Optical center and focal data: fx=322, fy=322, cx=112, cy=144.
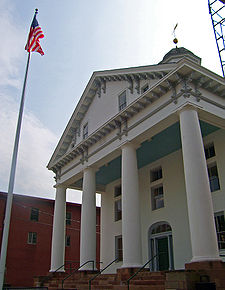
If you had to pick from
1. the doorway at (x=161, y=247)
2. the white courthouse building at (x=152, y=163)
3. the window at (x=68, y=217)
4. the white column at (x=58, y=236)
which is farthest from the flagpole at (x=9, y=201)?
the window at (x=68, y=217)

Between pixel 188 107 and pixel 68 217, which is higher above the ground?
pixel 188 107

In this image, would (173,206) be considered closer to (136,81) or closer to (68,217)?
(136,81)

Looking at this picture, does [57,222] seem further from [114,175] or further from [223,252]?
[223,252]

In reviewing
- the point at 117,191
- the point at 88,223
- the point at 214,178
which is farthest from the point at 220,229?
the point at 117,191

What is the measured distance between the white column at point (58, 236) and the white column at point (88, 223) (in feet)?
12.3

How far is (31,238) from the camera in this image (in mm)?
33781

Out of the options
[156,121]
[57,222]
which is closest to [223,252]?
[156,121]

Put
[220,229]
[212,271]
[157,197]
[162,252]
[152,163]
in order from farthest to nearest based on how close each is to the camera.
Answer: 1. [152,163]
2. [157,197]
3. [162,252]
4. [220,229]
5. [212,271]

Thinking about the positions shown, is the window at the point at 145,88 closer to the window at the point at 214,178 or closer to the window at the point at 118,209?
the window at the point at 214,178

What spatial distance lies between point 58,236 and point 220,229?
11615mm

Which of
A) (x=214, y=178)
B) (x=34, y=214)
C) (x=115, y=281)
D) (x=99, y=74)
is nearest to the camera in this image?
(x=115, y=281)

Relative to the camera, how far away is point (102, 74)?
70.6ft

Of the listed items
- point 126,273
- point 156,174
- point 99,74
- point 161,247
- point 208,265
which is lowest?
point 126,273

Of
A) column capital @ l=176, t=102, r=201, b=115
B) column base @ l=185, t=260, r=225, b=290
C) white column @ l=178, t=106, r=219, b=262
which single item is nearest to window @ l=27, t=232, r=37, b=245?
white column @ l=178, t=106, r=219, b=262
